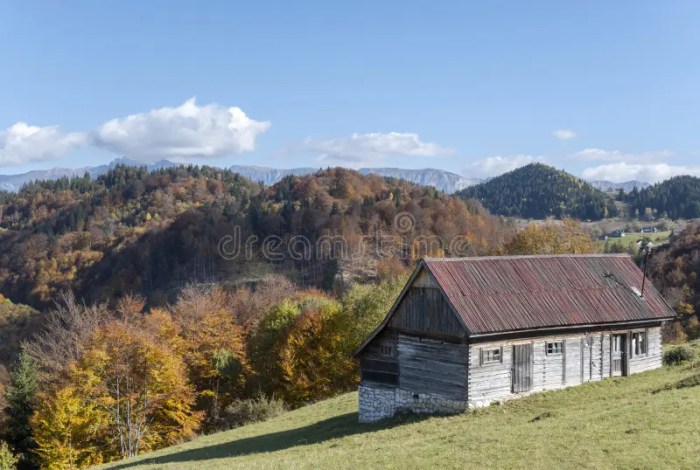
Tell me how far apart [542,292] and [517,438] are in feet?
38.5

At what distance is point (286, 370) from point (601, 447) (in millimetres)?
38864

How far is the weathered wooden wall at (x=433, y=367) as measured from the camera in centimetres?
2830

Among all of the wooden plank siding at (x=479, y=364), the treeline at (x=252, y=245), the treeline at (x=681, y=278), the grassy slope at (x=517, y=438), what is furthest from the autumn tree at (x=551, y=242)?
the treeline at (x=252, y=245)

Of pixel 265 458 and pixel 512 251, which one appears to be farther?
pixel 512 251

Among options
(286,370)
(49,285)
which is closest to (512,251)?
(286,370)

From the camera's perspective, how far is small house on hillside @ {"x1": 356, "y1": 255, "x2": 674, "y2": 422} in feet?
93.4

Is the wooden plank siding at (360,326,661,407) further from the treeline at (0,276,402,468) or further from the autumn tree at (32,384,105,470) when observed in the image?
the autumn tree at (32,384,105,470)

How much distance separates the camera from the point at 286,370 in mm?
54656

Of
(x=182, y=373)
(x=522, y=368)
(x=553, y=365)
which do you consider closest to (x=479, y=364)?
(x=522, y=368)

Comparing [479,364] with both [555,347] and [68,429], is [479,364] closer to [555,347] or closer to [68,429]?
[555,347]

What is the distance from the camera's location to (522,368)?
95.9 ft

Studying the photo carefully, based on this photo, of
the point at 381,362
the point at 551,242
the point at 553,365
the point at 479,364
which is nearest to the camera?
the point at 479,364

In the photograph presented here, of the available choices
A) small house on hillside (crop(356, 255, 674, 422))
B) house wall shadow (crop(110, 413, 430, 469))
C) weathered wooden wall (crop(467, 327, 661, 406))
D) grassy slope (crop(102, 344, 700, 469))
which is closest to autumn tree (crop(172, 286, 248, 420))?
house wall shadow (crop(110, 413, 430, 469))

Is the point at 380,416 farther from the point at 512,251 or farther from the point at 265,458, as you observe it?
the point at 512,251
